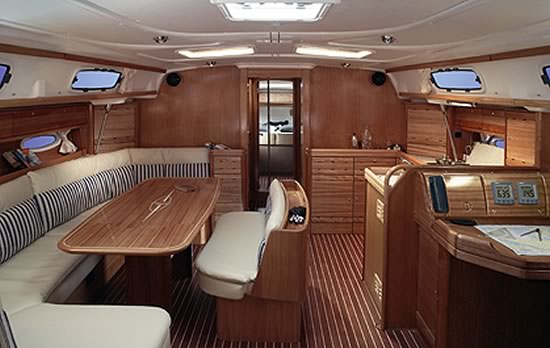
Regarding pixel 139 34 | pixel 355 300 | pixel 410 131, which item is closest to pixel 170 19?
pixel 139 34

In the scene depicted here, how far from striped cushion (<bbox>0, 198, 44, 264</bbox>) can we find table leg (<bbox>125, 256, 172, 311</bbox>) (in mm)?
795

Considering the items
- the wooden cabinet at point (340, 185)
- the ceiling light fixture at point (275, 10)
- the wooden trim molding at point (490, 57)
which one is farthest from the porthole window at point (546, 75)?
the wooden cabinet at point (340, 185)

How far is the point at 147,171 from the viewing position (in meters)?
6.60

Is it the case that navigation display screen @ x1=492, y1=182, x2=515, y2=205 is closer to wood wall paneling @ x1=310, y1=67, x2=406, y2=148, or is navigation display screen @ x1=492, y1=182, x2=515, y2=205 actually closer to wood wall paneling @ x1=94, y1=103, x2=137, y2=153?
wood wall paneling @ x1=310, y1=67, x2=406, y2=148

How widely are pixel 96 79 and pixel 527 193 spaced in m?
4.03

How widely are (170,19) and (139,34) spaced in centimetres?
59

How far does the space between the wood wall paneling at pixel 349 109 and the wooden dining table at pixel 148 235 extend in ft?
7.84

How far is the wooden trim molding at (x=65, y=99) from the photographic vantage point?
3.76 metres

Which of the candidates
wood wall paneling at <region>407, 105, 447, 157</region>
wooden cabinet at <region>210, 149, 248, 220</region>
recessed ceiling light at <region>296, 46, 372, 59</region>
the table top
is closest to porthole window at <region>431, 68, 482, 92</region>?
recessed ceiling light at <region>296, 46, 372, 59</region>

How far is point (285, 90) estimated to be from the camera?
7.38 m

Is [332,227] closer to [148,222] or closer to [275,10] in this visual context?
[148,222]

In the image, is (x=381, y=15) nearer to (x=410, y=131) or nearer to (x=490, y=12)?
(x=490, y=12)

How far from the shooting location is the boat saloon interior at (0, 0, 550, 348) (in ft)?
8.42

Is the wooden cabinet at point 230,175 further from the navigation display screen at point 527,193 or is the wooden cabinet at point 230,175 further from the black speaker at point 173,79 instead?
the navigation display screen at point 527,193
